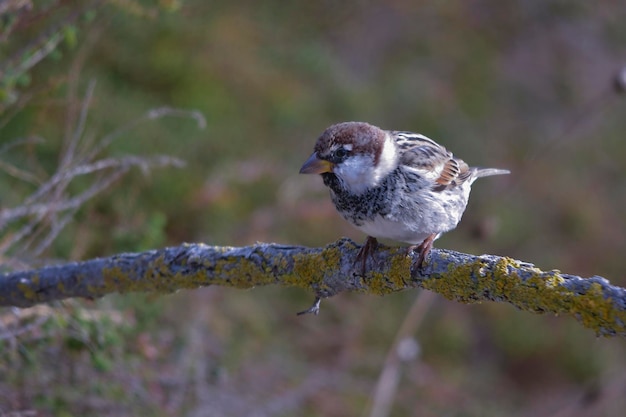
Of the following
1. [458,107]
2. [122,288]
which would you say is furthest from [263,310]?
[458,107]

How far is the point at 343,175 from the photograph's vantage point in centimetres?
266

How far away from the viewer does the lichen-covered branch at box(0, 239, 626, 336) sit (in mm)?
1797

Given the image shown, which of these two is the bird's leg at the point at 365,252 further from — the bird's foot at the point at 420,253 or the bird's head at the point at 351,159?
the bird's head at the point at 351,159

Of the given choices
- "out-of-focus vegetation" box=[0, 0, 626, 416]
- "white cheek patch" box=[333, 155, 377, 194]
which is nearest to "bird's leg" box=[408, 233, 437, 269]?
"white cheek patch" box=[333, 155, 377, 194]

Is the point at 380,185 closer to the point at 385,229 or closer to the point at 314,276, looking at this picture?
the point at 385,229

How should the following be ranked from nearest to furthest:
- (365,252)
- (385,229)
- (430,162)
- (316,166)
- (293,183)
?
(365,252) < (385,229) < (316,166) < (430,162) < (293,183)

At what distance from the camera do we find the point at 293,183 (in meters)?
4.88

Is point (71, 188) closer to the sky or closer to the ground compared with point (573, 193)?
closer to the ground

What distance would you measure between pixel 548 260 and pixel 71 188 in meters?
3.55

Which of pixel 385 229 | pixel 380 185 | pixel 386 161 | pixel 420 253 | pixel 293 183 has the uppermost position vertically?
pixel 293 183

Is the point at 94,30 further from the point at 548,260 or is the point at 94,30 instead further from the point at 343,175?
the point at 548,260

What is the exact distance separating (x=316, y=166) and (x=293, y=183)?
223cm

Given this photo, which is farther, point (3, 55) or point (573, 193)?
point (573, 193)

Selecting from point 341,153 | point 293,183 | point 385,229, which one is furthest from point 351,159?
point 293,183
